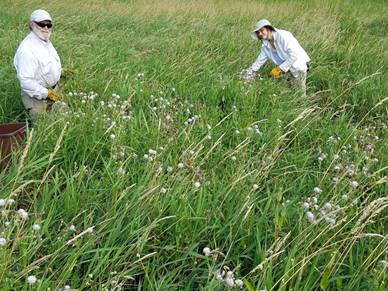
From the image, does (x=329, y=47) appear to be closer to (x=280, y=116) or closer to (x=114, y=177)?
(x=280, y=116)

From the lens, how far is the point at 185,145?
3219 millimetres

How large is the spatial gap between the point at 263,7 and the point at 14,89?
26.7 ft

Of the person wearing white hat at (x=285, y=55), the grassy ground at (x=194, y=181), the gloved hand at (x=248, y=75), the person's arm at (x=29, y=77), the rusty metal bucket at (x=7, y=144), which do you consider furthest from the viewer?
the person wearing white hat at (x=285, y=55)

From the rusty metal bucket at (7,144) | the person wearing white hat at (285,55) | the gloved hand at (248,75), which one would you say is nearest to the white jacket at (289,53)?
the person wearing white hat at (285,55)

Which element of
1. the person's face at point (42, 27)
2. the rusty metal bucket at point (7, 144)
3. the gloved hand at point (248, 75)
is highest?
the person's face at point (42, 27)

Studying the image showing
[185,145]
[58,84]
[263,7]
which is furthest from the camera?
[263,7]

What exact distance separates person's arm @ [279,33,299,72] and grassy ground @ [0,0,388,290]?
36 cm

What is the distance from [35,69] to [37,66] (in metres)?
0.04

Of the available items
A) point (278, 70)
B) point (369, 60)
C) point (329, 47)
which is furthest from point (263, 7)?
point (278, 70)

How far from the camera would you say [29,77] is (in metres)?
4.02

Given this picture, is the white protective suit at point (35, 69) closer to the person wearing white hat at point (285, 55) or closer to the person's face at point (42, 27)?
the person's face at point (42, 27)

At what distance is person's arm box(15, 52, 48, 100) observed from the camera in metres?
3.99

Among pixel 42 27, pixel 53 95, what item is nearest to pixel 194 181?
pixel 53 95

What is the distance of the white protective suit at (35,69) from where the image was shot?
13.1ft
